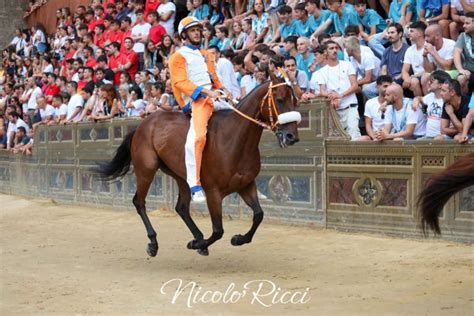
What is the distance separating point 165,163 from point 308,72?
357 cm

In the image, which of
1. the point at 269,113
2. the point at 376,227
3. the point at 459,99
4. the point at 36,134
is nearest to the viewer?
the point at 269,113

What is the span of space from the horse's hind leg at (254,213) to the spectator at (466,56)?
2.90 metres

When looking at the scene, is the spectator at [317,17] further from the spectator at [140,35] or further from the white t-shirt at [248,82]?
the spectator at [140,35]

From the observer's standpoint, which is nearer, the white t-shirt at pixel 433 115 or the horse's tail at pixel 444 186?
the horse's tail at pixel 444 186

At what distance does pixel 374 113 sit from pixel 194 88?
272cm

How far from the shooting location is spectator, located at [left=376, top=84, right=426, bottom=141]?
980cm

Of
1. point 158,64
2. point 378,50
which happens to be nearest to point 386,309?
point 378,50

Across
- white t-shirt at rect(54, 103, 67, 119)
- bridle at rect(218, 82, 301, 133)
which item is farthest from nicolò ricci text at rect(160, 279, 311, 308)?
white t-shirt at rect(54, 103, 67, 119)

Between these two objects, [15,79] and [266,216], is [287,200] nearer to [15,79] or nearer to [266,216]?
[266,216]

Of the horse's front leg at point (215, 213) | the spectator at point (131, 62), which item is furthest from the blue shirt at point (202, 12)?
the horse's front leg at point (215, 213)

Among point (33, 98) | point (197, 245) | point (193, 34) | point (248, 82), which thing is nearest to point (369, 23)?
point (248, 82)

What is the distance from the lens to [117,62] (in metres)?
17.9

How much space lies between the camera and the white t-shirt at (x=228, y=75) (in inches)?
490

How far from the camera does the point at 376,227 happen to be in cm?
995
